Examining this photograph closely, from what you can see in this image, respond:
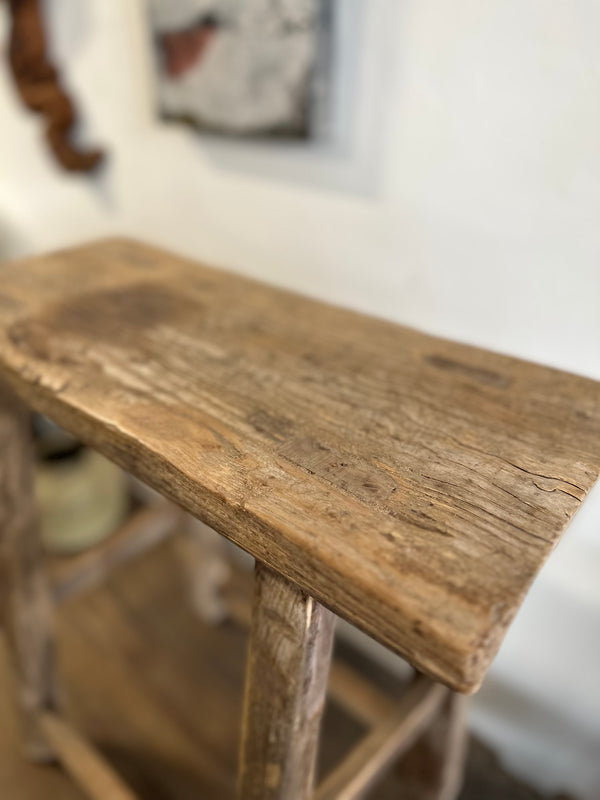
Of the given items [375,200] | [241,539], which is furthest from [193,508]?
[375,200]

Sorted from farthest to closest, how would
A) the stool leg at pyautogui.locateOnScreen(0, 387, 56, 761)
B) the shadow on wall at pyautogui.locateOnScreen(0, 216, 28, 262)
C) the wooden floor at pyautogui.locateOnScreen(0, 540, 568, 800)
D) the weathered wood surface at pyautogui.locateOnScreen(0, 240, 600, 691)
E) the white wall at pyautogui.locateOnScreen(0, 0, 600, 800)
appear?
1. the shadow on wall at pyautogui.locateOnScreen(0, 216, 28, 262)
2. the wooden floor at pyautogui.locateOnScreen(0, 540, 568, 800)
3. the stool leg at pyautogui.locateOnScreen(0, 387, 56, 761)
4. the white wall at pyautogui.locateOnScreen(0, 0, 600, 800)
5. the weathered wood surface at pyautogui.locateOnScreen(0, 240, 600, 691)

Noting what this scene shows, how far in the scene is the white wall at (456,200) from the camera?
2.19 ft

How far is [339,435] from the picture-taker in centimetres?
48

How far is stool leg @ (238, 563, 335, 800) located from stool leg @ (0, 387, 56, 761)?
46cm

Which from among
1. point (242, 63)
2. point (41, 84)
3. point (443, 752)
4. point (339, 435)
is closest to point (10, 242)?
point (41, 84)

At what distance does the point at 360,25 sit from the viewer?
75cm

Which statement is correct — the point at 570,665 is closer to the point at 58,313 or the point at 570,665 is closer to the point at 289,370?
the point at 289,370

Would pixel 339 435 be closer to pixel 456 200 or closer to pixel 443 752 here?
pixel 456 200

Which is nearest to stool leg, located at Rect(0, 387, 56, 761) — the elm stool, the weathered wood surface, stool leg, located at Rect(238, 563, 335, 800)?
the elm stool

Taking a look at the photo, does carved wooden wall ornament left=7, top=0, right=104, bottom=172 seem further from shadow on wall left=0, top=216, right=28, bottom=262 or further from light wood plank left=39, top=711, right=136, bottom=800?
light wood plank left=39, top=711, right=136, bottom=800

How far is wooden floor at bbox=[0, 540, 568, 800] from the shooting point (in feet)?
3.31

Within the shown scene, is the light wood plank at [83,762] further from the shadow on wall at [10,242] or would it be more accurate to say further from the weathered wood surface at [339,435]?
the shadow on wall at [10,242]

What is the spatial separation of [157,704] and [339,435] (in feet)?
2.95

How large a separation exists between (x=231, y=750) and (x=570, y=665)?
592 mm
